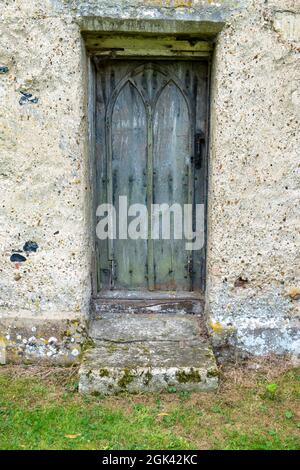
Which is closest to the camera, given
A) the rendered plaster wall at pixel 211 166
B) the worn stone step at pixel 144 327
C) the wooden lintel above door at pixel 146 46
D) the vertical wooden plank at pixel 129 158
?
the rendered plaster wall at pixel 211 166

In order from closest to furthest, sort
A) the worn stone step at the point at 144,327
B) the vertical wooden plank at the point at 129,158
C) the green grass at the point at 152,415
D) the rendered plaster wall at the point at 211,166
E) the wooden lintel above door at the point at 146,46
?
the green grass at the point at 152,415 → the rendered plaster wall at the point at 211,166 → the wooden lintel above door at the point at 146,46 → the worn stone step at the point at 144,327 → the vertical wooden plank at the point at 129,158

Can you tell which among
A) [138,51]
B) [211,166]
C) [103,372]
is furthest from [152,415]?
[138,51]

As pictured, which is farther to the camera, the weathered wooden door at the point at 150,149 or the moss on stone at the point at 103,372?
the weathered wooden door at the point at 150,149

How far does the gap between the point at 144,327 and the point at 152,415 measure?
0.80m

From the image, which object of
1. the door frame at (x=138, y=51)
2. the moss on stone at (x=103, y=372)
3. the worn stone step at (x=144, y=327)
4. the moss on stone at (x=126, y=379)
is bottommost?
the moss on stone at (x=126, y=379)

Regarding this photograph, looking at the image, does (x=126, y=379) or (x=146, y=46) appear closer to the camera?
(x=126, y=379)

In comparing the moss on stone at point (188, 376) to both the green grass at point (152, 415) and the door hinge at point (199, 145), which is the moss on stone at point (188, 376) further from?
A: the door hinge at point (199, 145)

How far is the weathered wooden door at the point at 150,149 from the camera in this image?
3826 millimetres

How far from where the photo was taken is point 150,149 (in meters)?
3.88

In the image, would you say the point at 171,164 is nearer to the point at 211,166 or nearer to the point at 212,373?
the point at 211,166

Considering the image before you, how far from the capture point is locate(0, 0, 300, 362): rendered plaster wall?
332 centimetres

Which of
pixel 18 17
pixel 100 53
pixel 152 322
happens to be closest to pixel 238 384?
pixel 152 322

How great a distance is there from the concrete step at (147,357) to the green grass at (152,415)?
0.27 ft

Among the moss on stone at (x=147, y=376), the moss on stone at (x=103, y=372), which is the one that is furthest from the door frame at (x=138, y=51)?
the moss on stone at (x=103, y=372)
